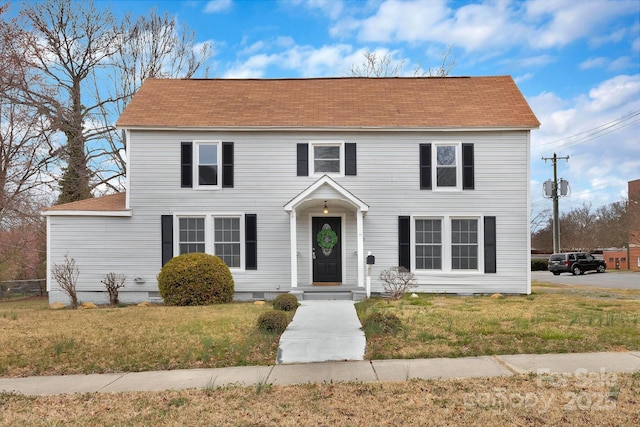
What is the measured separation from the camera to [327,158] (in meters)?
15.6

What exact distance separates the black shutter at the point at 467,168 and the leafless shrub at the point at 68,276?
12.0 meters

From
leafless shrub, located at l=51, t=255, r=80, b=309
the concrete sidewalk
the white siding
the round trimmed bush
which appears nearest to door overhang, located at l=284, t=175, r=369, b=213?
the white siding

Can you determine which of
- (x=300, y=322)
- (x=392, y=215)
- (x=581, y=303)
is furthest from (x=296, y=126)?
(x=581, y=303)

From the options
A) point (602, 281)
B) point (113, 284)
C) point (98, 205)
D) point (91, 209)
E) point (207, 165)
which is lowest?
point (602, 281)

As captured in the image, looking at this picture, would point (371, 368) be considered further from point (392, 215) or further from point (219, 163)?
point (219, 163)

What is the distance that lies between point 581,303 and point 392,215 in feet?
18.6

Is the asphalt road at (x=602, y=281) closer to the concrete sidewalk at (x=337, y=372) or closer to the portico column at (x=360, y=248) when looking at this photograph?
the portico column at (x=360, y=248)

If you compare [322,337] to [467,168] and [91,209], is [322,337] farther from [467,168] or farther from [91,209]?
[91,209]

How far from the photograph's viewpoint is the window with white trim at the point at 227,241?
50.6 ft

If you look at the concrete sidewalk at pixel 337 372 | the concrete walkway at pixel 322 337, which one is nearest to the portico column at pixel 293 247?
the concrete walkway at pixel 322 337

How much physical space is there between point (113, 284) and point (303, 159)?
6.78m

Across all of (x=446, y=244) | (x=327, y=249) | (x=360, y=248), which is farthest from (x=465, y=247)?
(x=327, y=249)

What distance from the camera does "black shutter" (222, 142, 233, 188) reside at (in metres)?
15.4

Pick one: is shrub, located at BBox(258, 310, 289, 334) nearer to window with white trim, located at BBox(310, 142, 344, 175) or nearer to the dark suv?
window with white trim, located at BBox(310, 142, 344, 175)
